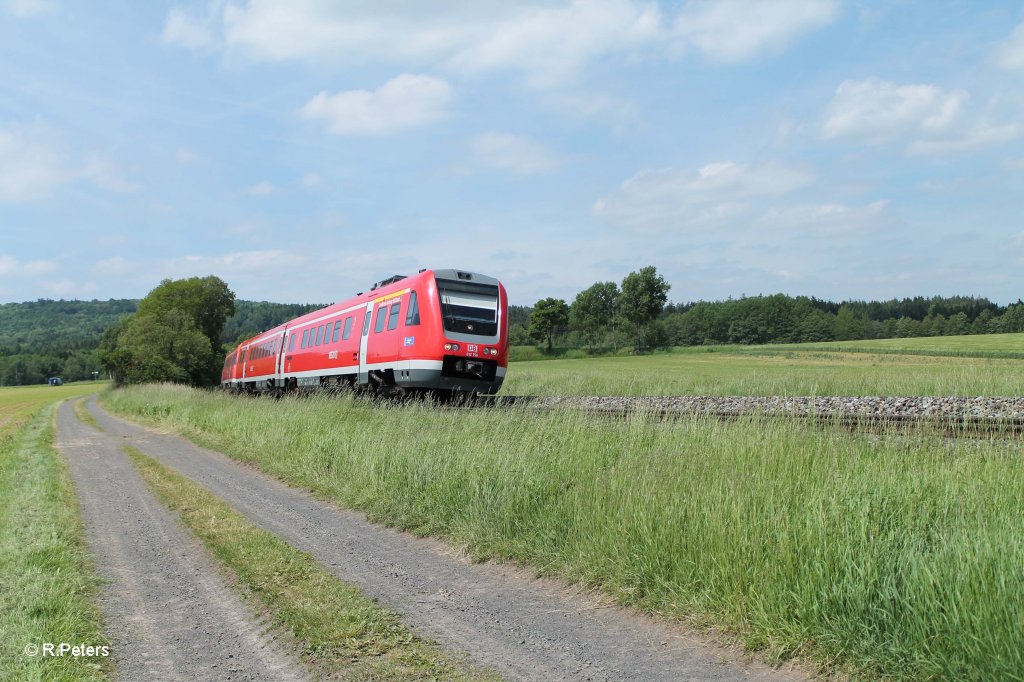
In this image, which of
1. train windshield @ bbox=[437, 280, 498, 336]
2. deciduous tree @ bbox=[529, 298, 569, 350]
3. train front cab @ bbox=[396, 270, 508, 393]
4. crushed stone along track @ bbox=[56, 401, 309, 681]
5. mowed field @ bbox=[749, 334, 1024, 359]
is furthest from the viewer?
deciduous tree @ bbox=[529, 298, 569, 350]

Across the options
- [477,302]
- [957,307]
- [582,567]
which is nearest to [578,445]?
[582,567]

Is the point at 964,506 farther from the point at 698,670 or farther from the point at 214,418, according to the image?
the point at 214,418

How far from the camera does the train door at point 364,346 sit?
1891cm

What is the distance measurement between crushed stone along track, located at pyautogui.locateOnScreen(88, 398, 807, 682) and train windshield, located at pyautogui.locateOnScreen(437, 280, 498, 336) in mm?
8519

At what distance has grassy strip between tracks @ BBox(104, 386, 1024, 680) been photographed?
347 cm

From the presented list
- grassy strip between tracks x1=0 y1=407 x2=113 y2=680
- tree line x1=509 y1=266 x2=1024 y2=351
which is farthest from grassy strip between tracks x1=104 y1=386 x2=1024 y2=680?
tree line x1=509 y1=266 x2=1024 y2=351

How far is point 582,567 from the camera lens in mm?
5184

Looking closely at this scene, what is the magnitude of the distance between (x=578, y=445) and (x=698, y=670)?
3.96 m

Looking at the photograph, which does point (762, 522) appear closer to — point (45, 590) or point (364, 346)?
point (45, 590)

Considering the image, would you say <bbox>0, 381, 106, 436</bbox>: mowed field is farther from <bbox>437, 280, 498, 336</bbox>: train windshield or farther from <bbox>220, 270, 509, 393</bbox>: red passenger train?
<bbox>437, 280, 498, 336</bbox>: train windshield

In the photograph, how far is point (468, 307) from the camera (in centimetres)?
1616

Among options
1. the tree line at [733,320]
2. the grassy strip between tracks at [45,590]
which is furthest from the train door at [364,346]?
the tree line at [733,320]

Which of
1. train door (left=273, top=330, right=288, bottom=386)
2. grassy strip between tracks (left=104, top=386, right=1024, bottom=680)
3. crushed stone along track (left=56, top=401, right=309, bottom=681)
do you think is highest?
train door (left=273, top=330, right=288, bottom=386)

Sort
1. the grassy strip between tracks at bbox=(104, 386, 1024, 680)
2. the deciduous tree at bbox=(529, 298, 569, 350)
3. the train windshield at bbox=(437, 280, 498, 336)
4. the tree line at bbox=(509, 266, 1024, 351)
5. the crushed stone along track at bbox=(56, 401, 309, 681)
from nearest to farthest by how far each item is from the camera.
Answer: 1. the grassy strip between tracks at bbox=(104, 386, 1024, 680)
2. the crushed stone along track at bbox=(56, 401, 309, 681)
3. the train windshield at bbox=(437, 280, 498, 336)
4. the tree line at bbox=(509, 266, 1024, 351)
5. the deciduous tree at bbox=(529, 298, 569, 350)
